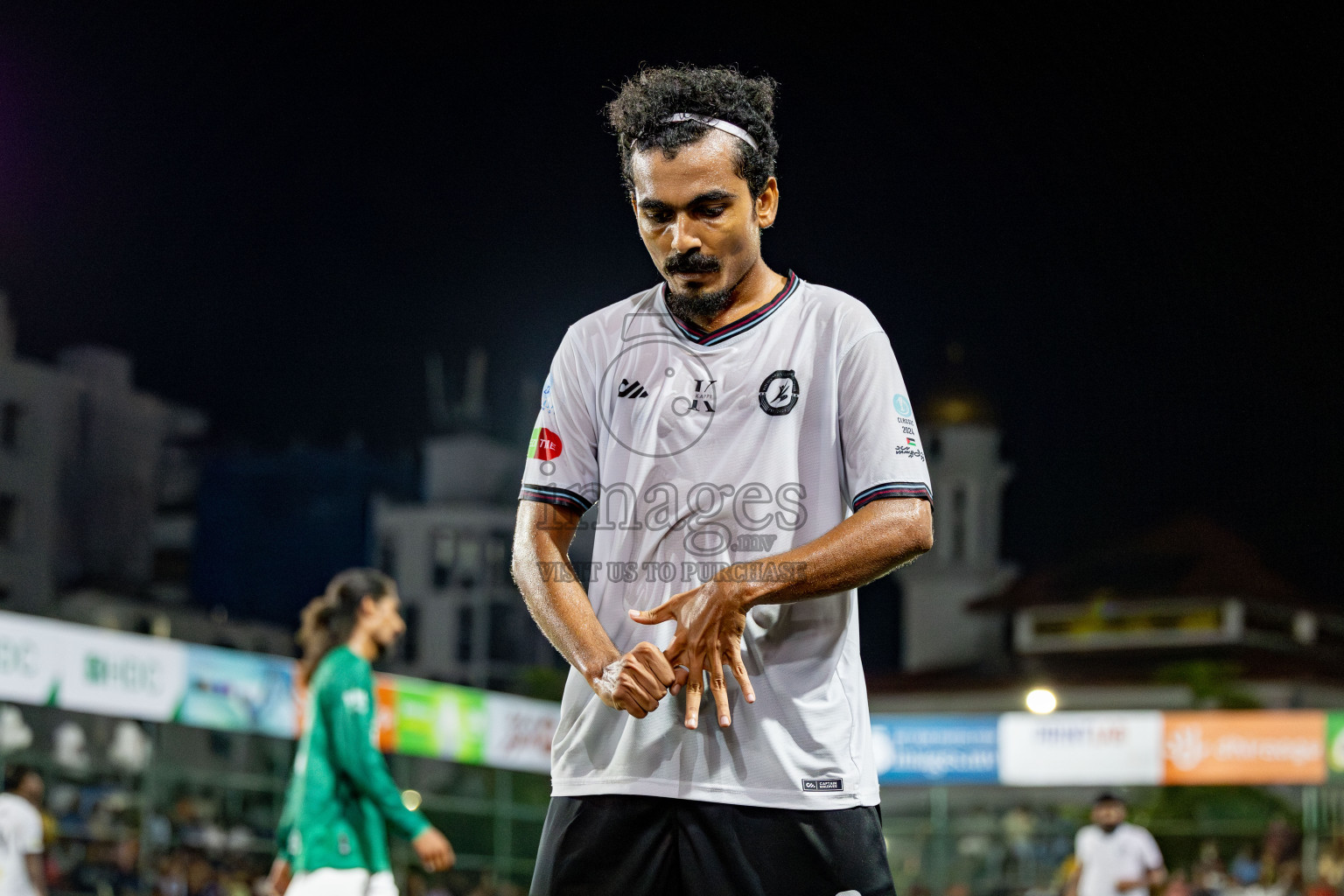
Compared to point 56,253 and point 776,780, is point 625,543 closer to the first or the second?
point 776,780

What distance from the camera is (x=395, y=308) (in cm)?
3741

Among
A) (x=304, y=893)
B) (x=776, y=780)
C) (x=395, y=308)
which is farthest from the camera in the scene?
(x=395, y=308)

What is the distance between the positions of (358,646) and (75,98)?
22.8 m

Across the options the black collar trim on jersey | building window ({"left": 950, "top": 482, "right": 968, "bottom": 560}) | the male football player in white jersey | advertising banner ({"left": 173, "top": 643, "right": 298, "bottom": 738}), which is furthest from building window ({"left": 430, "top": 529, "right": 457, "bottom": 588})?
the black collar trim on jersey

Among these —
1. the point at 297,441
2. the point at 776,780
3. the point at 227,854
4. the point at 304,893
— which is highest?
the point at 297,441

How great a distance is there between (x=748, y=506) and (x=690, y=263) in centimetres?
39

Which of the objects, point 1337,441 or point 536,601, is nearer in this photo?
point 536,601

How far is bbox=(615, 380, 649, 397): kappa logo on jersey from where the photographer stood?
2348 millimetres

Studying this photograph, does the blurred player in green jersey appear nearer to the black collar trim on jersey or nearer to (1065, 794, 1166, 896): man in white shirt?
the black collar trim on jersey

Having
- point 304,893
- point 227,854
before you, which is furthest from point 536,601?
point 227,854

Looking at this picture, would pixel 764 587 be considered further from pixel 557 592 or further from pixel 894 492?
pixel 557 592

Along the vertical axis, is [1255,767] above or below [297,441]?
below

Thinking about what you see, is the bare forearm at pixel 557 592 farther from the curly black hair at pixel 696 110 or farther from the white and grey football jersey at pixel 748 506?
the curly black hair at pixel 696 110

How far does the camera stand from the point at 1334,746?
19.5 m
